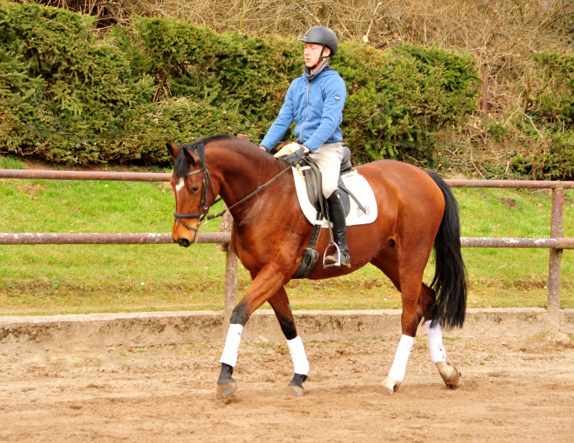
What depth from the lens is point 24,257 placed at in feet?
25.9

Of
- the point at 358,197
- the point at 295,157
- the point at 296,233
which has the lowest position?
the point at 296,233

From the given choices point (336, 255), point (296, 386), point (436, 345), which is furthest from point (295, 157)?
point (436, 345)

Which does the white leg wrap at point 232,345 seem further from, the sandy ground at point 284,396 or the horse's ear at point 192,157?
the horse's ear at point 192,157

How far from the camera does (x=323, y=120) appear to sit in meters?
5.22

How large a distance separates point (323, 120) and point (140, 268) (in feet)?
12.4

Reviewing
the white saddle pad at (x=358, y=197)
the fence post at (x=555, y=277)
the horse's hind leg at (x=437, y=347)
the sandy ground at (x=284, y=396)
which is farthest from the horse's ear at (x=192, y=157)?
the fence post at (x=555, y=277)

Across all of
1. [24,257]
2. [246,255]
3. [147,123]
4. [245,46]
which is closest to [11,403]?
[246,255]

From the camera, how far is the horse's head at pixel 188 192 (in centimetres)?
457

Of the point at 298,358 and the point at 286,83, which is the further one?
the point at 286,83

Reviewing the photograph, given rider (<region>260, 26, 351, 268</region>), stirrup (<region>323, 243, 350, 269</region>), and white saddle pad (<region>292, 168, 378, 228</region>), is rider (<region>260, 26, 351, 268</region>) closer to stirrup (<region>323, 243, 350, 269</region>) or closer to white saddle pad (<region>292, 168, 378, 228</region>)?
stirrup (<region>323, 243, 350, 269</region>)

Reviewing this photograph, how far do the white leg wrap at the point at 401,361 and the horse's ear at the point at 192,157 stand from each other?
2351 mm

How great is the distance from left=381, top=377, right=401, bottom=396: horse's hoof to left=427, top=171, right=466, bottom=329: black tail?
0.79 meters

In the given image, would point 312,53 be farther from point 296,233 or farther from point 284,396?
point 284,396

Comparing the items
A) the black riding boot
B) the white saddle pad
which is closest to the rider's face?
the white saddle pad
